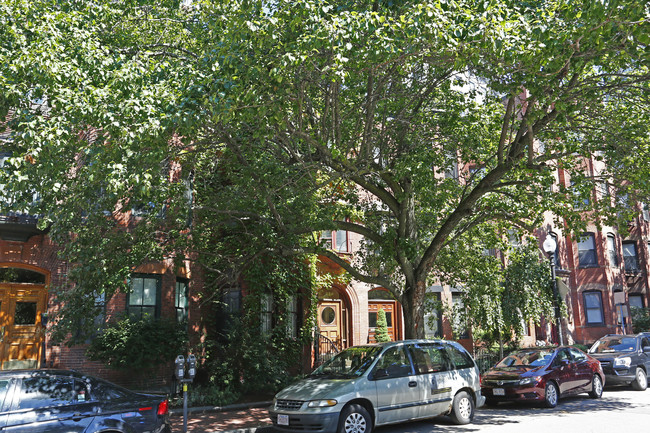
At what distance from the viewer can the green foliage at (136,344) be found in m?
12.8

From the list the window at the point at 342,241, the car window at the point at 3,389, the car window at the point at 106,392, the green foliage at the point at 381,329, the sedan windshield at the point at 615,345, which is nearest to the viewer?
the car window at the point at 3,389

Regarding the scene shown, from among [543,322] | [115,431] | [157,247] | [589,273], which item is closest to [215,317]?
[157,247]

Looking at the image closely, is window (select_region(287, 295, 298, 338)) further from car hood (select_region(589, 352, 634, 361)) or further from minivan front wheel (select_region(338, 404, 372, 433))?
car hood (select_region(589, 352, 634, 361))

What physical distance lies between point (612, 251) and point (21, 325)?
31694mm

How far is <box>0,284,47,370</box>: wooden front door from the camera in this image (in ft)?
42.7

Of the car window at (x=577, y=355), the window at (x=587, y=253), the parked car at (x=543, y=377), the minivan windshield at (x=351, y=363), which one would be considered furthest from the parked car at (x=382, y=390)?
the window at (x=587, y=253)

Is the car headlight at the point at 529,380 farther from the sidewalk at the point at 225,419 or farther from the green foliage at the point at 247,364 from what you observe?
the green foliage at the point at 247,364

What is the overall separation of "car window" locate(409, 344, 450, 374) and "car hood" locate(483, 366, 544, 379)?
265 centimetres

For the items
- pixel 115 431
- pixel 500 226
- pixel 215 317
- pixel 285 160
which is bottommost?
pixel 115 431

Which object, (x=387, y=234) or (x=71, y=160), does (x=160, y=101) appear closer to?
(x=71, y=160)

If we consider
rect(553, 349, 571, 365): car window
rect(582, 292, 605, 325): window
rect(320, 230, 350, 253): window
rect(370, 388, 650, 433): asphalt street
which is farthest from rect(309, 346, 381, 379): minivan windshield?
rect(582, 292, 605, 325): window

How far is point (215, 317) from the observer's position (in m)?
16.4

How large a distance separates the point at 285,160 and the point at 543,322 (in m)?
20.4

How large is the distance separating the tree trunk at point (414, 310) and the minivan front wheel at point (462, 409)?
7.15 ft
